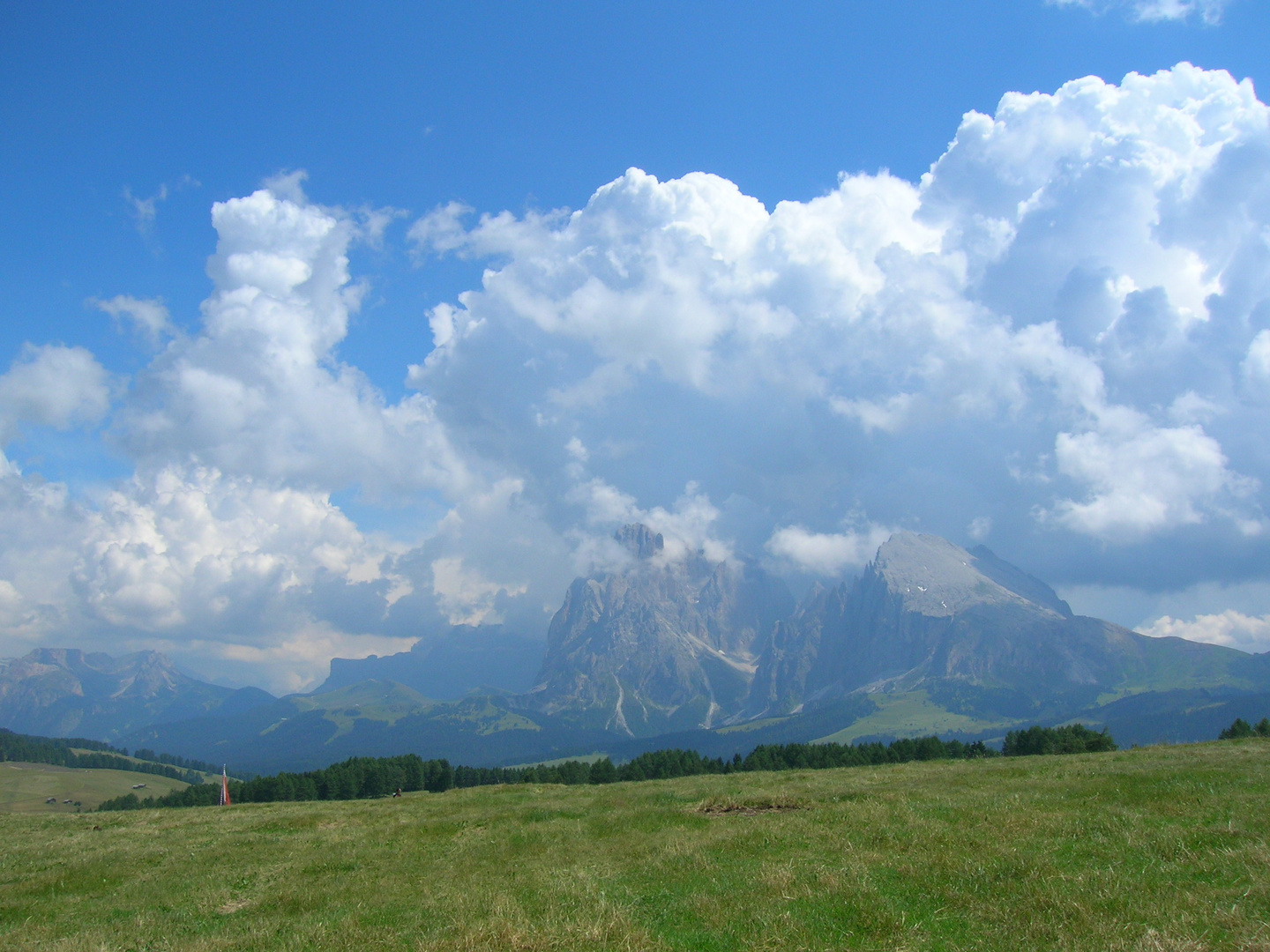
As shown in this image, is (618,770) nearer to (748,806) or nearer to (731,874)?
(748,806)

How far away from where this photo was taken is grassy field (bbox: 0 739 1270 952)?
15.7 metres

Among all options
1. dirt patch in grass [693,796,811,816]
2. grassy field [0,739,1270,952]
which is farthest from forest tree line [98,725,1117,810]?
dirt patch in grass [693,796,811,816]

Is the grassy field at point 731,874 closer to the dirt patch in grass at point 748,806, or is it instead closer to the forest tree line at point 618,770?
the dirt patch in grass at point 748,806

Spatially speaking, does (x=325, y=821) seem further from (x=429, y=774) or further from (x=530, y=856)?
(x=429, y=774)

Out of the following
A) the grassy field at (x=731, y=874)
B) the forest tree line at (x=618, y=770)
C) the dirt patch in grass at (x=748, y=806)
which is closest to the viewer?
the grassy field at (x=731, y=874)

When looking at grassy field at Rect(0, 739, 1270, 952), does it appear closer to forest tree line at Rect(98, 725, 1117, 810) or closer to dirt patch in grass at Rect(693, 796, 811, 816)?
dirt patch in grass at Rect(693, 796, 811, 816)

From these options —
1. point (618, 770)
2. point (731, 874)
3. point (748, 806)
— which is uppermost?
point (731, 874)

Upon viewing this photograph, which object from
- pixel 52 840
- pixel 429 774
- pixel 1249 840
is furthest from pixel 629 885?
pixel 429 774

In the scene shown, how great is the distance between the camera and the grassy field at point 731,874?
15688 millimetres

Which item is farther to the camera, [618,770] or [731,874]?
[618,770]

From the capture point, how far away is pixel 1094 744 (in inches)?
3944

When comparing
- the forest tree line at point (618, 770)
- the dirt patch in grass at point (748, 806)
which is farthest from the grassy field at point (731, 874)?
the forest tree line at point (618, 770)

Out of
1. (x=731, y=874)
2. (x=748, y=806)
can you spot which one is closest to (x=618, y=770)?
(x=748, y=806)

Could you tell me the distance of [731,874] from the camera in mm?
21188
